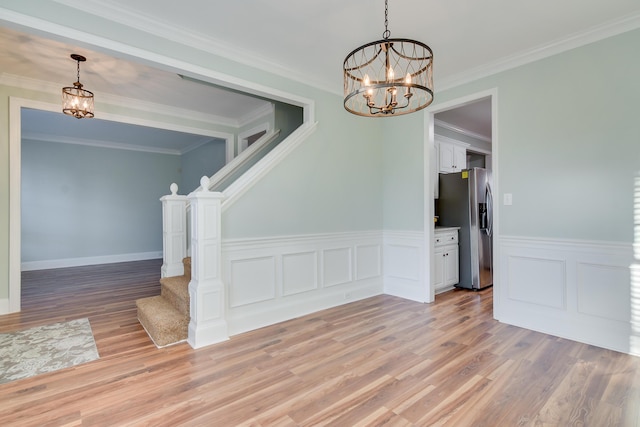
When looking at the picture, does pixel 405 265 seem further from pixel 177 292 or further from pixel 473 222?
pixel 177 292

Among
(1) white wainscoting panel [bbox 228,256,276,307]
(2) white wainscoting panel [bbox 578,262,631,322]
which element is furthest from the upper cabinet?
(1) white wainscoting panel [bbox 228,256,276,307]

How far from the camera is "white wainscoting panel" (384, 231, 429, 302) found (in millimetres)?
3941

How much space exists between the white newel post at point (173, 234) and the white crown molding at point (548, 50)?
345 cm

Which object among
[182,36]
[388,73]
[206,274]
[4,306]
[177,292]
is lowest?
[4,306]

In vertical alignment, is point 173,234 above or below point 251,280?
above

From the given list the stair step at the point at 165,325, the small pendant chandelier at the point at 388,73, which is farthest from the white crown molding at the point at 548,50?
the stair step at the point at 165,325

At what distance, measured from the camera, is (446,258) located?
14.4 ft

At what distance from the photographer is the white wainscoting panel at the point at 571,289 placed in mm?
2582

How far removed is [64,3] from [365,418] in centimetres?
333

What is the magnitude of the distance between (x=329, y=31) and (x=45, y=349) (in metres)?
3.57

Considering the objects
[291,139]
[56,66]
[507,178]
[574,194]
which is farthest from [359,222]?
[56,66]

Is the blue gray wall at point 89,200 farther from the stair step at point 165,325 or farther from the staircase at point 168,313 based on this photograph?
the stair step at point 165,325

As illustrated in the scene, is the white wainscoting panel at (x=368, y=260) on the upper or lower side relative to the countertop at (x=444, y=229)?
lower

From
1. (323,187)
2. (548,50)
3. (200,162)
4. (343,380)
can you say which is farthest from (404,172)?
(200,162)
